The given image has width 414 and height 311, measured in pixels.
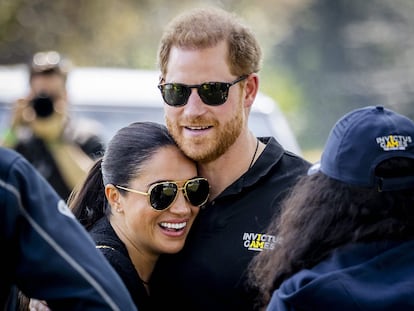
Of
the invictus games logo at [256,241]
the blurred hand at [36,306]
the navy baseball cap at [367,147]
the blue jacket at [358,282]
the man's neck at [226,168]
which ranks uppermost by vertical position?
the navy baseball cap at [367,147]

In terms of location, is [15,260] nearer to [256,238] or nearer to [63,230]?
[63,230]

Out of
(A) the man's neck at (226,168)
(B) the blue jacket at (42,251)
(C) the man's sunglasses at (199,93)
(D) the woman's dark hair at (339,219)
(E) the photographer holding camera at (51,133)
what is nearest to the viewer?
(B) the blue jacket at (42,251)

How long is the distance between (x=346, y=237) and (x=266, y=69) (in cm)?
1596

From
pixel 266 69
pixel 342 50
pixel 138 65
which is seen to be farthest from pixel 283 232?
pixel 342 50

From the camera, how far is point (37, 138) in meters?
5.89

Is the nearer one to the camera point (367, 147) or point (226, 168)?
point (367, 147)

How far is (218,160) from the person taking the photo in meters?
3.50

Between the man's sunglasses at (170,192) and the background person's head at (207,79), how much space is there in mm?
108

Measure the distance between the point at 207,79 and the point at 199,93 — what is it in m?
0.06

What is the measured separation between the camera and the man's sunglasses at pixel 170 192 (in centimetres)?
329

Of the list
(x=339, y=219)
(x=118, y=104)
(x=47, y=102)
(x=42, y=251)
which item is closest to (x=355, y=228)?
(x=339, y=219)

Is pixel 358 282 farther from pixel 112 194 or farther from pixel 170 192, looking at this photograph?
pixel 112 194

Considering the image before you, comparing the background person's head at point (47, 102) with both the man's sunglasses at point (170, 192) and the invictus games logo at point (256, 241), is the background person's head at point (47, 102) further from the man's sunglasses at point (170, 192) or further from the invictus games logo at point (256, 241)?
the invictus games logo at point (256, 241)

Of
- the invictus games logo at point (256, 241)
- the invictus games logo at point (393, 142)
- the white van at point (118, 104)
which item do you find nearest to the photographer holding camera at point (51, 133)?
the white van at point (118, 104)
